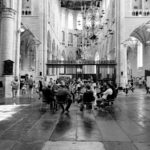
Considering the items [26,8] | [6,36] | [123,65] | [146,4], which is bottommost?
[123,65]

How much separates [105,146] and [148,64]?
3380cm

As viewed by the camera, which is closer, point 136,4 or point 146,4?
point 146,4

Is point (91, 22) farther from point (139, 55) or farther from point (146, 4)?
point (139, 55)

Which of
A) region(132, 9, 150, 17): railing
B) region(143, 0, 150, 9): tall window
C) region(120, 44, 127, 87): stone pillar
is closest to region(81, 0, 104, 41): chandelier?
region(120, 44, 127, 87): stone pillar

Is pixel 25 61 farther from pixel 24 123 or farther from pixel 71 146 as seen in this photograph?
pixel 71 146

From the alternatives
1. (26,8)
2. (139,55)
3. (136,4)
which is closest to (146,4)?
(136,4)

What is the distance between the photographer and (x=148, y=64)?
36.3m

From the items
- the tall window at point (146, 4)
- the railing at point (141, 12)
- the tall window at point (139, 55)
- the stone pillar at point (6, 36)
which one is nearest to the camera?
the stone pillar at point (6, 36)

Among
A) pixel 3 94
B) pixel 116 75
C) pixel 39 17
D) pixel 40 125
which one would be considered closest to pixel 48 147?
pixel 40 125

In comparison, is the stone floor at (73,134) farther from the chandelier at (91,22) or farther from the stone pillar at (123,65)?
the stone pillar at (123,65)

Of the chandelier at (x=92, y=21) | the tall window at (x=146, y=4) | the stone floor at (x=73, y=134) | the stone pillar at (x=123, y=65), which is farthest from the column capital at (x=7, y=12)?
the tall window at (x=146, y=4)

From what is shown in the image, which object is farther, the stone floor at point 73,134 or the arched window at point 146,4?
the arched window at point 146,4

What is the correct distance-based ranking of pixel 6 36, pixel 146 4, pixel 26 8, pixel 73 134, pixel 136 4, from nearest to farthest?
pixel 73 134, pixel 6 36, pixel 26 8, pixel 146 4, pixel 136 4

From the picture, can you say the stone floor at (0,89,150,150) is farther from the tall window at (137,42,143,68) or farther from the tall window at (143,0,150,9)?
the tall window at (137,42,143,68)
